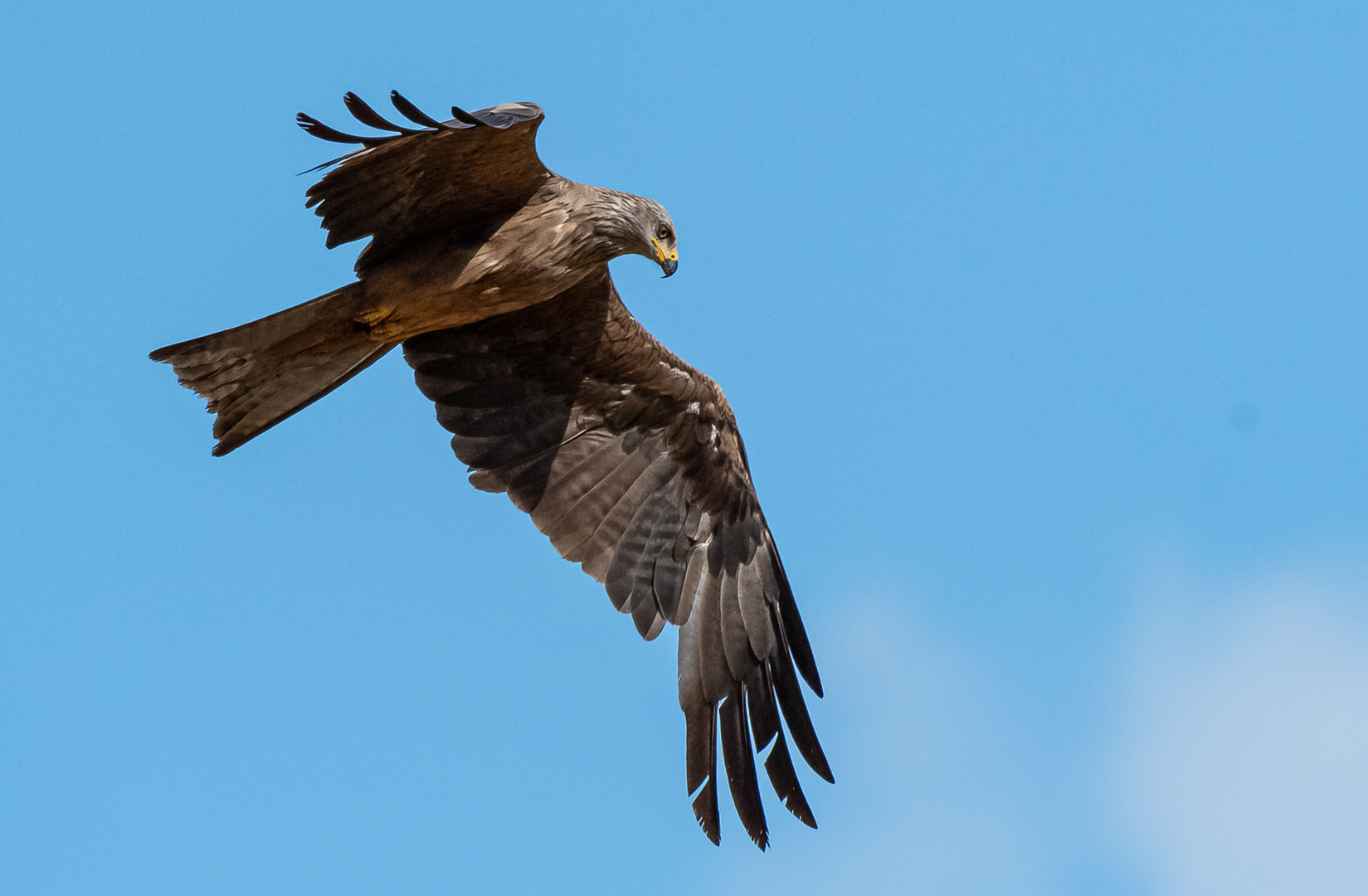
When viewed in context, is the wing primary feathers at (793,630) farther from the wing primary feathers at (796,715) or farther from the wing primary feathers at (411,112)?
the wing primary feathers at (411,112)

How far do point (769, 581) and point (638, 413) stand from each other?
131 centimetres

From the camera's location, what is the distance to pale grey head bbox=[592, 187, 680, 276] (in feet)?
27.7

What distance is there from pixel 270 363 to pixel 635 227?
2.00m

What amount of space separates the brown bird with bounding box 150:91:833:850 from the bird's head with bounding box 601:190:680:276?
0.01m

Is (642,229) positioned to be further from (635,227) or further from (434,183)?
(434,183)

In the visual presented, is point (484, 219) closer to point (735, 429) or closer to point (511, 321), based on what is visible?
point (511, 321)

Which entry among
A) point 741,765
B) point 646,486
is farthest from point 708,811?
point 646,486

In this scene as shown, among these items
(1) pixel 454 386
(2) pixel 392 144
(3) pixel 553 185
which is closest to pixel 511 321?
(1) pixel 454 386

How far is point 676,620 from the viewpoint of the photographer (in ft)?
32.1

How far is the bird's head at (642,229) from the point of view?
8.45m

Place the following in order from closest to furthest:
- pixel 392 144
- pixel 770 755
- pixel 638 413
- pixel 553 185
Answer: pixel 392 144, pixel 553 185, pixel 770 755, pixel 638 413

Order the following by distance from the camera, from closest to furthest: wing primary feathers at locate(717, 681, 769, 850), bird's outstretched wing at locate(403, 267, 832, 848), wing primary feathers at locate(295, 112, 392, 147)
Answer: wing primary feathers at locate(295, 112, 392, 147)
wing primary feathers at locate(717, 681, 769, 850)
bird's outstretched wing at locate(403, 267, 832, 848)

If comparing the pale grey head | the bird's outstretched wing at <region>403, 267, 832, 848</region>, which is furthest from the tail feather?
the pale grey head

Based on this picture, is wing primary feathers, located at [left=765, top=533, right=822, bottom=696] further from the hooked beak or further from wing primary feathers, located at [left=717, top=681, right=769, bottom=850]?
the hooked beak
